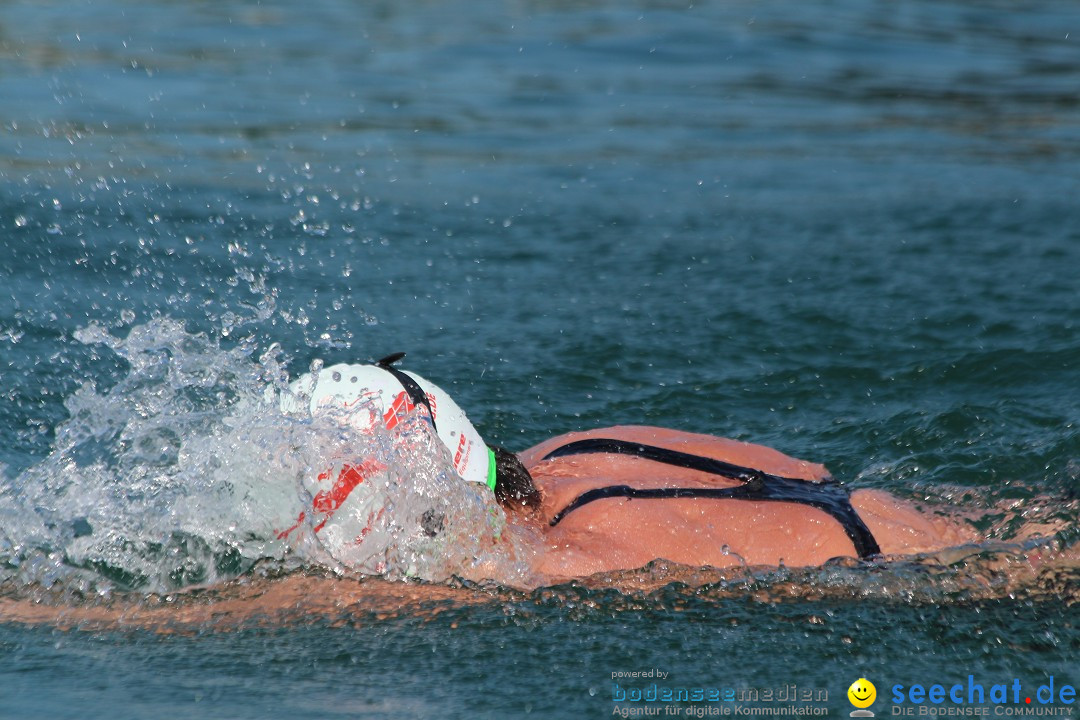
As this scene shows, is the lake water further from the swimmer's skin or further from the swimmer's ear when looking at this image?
the swimmer's ear

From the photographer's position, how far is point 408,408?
4719 mm

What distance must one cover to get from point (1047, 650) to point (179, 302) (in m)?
6.06

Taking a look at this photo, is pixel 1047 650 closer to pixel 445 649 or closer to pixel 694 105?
pixel 445 649

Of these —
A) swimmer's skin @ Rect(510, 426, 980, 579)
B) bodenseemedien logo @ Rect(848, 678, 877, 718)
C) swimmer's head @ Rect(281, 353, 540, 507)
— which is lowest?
bodenseemedien logo @ Rect(848, 678, 877, 718)

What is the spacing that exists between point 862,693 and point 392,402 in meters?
1.90

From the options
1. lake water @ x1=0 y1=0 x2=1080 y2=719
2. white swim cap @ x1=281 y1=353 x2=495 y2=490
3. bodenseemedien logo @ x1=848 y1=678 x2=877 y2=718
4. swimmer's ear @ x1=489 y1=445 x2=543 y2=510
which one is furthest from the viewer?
swimmer's ear @ x1=489 y1=445 x2=543 y2=510

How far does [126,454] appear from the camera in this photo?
19.1 ft

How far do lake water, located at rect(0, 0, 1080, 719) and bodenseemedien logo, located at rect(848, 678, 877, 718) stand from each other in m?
0.04

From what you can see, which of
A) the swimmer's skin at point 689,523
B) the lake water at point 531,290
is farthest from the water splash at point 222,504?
the swimmer's skin at point 689,523

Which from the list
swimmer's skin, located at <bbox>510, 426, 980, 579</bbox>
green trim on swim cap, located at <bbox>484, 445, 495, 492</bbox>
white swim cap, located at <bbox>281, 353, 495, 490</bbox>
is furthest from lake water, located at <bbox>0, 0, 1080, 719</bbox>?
green trim on swim cap, located at <bbox>484, 445, 495, 492</bbox>

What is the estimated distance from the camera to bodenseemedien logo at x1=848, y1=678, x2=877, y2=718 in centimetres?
421

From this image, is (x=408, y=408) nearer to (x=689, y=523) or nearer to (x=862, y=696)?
(x=689, y=523)

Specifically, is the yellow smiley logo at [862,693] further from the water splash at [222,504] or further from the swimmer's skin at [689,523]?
the water splash at [222,504]

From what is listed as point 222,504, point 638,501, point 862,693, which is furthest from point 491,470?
point 862,693
